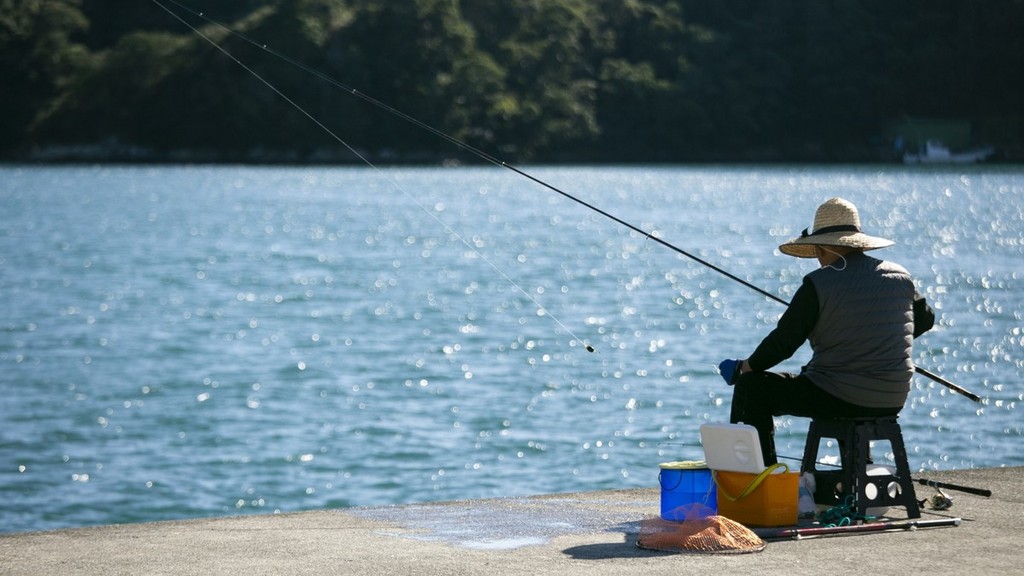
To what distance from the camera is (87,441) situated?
16.8m

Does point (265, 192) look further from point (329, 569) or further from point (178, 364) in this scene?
point (329, 569)

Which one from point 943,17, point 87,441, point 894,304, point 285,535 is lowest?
point 87,441

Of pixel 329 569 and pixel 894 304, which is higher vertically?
pixel 894 304

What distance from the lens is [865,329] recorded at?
6.05m

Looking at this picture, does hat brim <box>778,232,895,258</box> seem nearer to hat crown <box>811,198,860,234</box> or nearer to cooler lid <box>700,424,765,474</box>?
hat crown <box>811,198,860,234</box>

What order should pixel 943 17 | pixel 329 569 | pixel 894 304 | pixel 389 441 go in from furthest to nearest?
pixel 943 17, pixel 389 441, pixel 894 304, pixel 329 569

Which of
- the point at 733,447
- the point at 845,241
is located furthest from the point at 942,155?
the point at 733,447

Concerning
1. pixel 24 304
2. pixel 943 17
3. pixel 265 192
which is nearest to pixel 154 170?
pixel 265 192

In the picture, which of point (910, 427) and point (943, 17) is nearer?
point (910, 427)

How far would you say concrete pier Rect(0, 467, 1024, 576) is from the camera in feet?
17.9

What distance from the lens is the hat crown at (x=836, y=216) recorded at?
246 inches

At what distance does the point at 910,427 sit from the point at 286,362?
9.99m

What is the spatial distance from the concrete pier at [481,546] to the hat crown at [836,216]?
116cm

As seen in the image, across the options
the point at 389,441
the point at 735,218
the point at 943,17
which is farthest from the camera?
the point at 943,17
